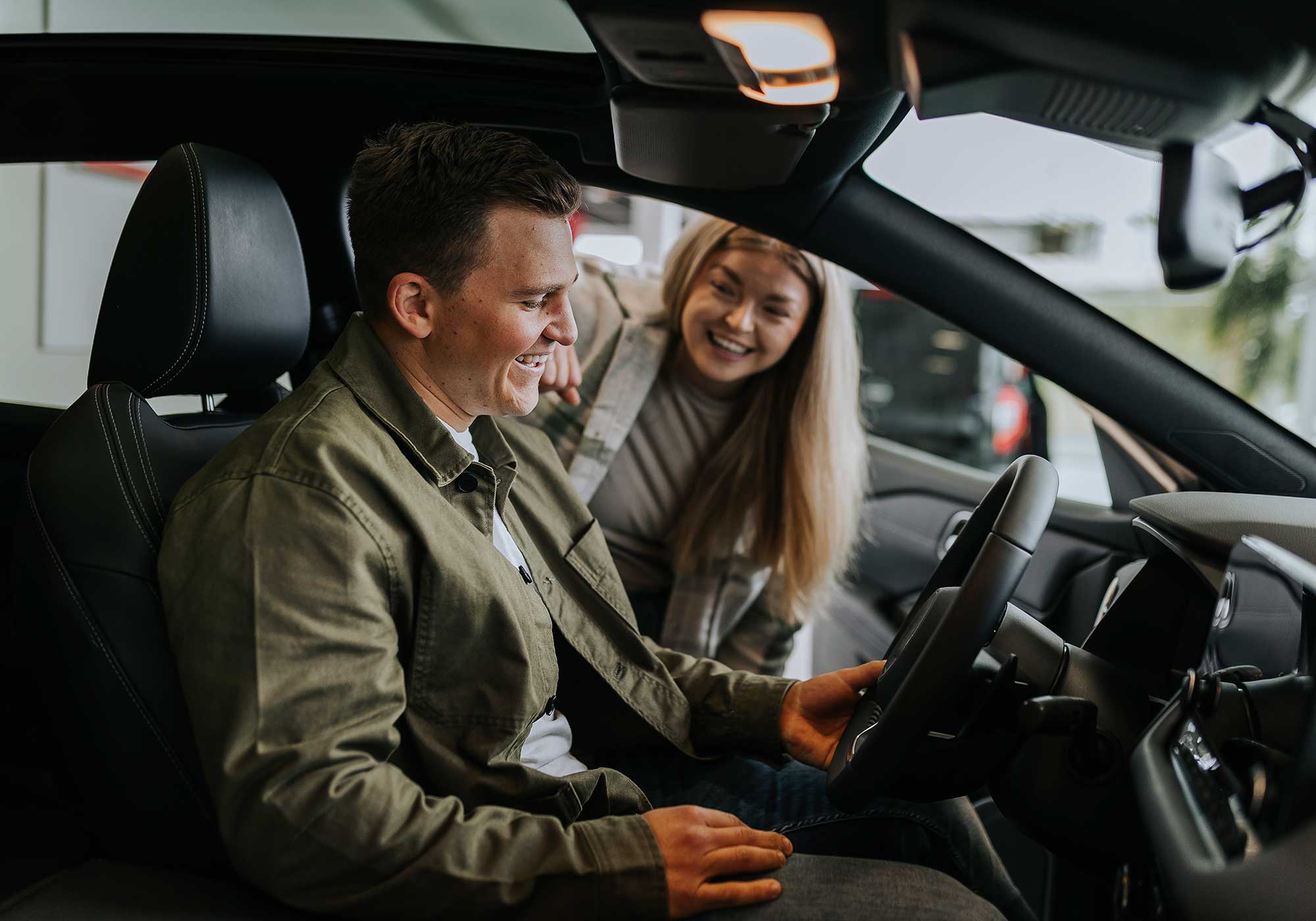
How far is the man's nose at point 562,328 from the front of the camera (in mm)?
1351

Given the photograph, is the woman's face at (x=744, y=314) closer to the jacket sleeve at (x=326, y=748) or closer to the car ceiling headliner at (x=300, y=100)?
the car ceiling headliner at (x=300, y=100)

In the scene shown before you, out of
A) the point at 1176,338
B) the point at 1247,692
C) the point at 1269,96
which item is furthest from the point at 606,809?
the point at 1176,338

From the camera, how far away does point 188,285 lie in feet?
4.21

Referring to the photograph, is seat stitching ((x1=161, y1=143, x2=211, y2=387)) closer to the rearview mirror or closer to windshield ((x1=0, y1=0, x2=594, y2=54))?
windshield ((x1=0, y1=0, x2=594, y2=54))

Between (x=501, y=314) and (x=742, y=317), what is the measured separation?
765 mm

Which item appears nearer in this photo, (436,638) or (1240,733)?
(1240,733)

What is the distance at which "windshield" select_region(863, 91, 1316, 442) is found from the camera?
954 millimetres

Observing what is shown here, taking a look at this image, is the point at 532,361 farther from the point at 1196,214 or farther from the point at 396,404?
the point at 1196,214

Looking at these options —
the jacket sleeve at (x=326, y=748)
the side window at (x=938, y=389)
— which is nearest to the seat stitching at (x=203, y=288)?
the jacket sleeve at (x=326, y=748)

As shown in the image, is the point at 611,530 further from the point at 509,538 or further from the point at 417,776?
the point at 417,776

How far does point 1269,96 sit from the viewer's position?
0.77 meters

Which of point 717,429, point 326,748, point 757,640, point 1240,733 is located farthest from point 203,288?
point 757,640

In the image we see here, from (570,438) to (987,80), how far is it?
129 cm

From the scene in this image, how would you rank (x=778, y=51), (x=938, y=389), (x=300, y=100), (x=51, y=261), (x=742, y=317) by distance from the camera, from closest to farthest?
(x=778, y=51)
(x=300, y=100)
(x=742, y=317)
(x=51, y=261)
(x=938, y=389)
